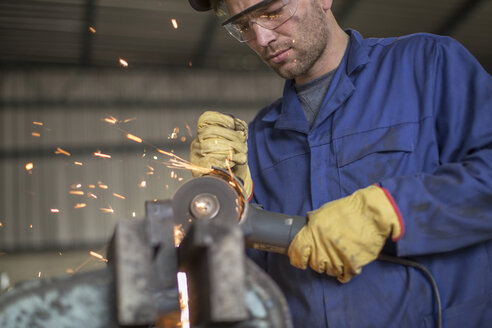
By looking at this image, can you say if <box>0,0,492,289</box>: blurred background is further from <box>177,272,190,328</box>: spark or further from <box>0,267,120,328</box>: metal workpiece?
<box>0,267,120,328</box>: metal workpiece

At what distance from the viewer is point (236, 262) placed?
713 millimetres

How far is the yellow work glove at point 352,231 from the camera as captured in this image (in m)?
1.31

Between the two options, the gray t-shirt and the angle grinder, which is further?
the gray t-shirt

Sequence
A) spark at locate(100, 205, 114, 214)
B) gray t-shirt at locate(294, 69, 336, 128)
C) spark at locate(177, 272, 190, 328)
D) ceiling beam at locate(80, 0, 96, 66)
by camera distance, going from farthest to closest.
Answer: spark at locate(100, 205, 114, 214), ceiling beam at locate(80, 0, 96, 66), gray t-shirt at locate(294, 69, 336, 128), spark at locate(177, 272, 190, 328)

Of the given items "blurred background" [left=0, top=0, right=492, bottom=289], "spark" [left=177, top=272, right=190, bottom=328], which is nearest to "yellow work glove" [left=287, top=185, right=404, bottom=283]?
"spark" [left=177, top=272, right=190, bottom=328]

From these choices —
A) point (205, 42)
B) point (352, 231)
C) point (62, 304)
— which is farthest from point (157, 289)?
point (205, 42)

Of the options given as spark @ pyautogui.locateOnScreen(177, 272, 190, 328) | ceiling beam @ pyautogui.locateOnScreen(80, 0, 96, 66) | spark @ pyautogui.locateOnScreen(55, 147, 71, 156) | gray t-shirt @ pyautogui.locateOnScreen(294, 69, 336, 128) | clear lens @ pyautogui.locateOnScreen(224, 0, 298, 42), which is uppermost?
ceiling beam @ pyautogui.locateOnScreen(80, 0, 96, 66)

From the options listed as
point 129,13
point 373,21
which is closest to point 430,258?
point 129,13

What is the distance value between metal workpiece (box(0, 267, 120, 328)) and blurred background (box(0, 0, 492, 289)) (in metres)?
5.80

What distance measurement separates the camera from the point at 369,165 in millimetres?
1562

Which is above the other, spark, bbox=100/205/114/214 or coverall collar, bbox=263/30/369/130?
coverall collar, bbox=263/30/369/130

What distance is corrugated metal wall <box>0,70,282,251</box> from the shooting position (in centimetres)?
675

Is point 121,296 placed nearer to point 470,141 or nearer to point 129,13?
point 470,141

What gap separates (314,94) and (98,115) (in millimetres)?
5730
